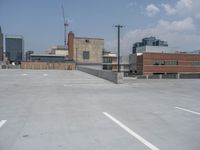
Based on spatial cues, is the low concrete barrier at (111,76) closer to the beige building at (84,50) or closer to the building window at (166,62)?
the building window at (166,62)

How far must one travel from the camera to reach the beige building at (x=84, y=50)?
300ft

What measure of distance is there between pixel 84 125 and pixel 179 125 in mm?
2909

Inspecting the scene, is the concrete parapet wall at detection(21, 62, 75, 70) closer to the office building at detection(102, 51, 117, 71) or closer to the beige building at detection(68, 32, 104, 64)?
the beige building at detection(68, 32, 104, 64)

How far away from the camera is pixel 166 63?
8056 cm

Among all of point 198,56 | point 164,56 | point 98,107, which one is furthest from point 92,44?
point 98,107

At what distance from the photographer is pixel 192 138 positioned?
5.52 m

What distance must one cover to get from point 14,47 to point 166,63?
100659 mm

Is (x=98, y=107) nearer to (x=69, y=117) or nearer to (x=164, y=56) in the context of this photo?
(x=69, y=117)

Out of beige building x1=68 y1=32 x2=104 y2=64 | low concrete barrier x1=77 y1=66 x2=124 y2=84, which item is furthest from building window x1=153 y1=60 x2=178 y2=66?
low concrete barrier x1=77 y1=66 x2=124 y2=84

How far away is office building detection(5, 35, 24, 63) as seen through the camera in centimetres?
13829

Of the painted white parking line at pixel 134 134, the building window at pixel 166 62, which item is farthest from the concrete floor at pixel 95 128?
the building window at pixel 166 62

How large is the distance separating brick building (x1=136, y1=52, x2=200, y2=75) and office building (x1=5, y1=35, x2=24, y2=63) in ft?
288

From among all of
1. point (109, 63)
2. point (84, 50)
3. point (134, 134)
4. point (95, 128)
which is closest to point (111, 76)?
point (95, 128)

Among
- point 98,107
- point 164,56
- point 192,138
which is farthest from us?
point 164,56
